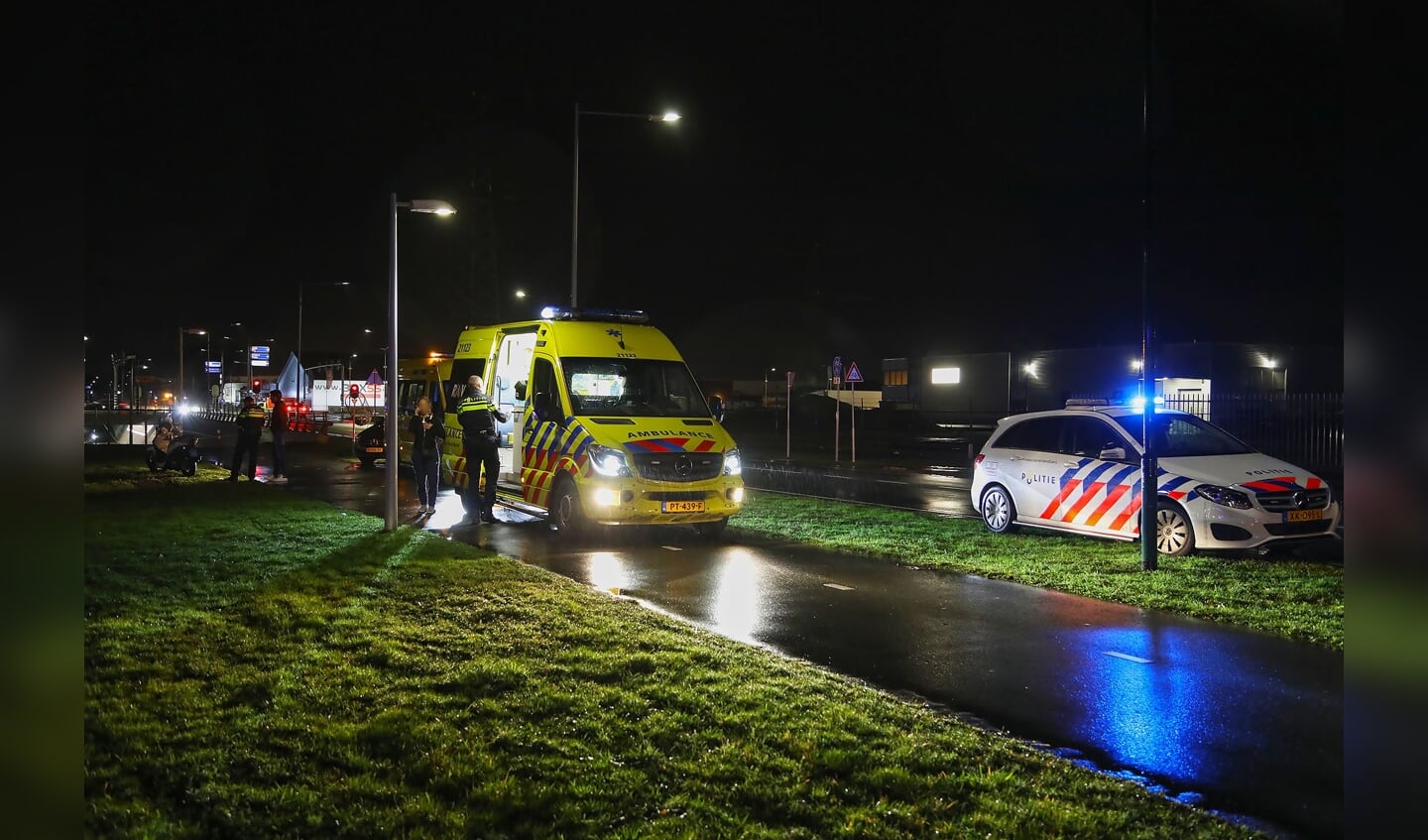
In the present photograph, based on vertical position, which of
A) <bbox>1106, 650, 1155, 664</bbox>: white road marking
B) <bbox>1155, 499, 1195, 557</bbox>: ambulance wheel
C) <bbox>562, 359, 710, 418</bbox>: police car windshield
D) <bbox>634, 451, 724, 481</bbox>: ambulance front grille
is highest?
<bbox>562, 359, 710, 418</bbox>: police car windshield

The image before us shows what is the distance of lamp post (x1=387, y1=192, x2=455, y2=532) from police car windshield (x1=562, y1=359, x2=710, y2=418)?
213cm

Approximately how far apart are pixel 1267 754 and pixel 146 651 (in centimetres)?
655

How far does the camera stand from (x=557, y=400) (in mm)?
13492

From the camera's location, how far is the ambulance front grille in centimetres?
1252

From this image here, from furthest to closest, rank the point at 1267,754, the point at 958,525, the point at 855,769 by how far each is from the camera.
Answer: the point at 958,525, the point at 1267,754, the point at 855,769

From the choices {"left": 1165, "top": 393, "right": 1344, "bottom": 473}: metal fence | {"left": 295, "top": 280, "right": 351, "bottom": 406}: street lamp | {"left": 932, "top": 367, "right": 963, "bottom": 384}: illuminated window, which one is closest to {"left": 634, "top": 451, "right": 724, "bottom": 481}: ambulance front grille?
{"left": 1165, "top": 393, "right": 1344, "bottom": 473}: metal fence

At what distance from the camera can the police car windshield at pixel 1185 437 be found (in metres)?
11.9

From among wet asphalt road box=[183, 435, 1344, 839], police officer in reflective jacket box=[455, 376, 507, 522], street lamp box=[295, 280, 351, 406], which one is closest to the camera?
wet asphalt road box=[183, 435, 1344, 839]

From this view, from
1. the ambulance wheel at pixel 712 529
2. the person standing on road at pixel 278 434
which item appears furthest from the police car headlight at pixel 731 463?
the person standing on road at pixel 278 434

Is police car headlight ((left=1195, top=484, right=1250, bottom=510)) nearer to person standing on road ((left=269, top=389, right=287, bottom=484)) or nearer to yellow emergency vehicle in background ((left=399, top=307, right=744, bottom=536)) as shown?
yellow emergency vehicle in background ((left=399, top=307, right=744, bottom=536))

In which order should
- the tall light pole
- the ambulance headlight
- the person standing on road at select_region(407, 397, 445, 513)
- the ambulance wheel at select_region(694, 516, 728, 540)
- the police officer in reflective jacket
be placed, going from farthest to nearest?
the person standing on road at select_region(407, 397, 445, 513) → the police officer in reflective jacket → the ambulance wheel at select_region(694, 516, 728, 540) → the ambulance headlight → the tall light pole
